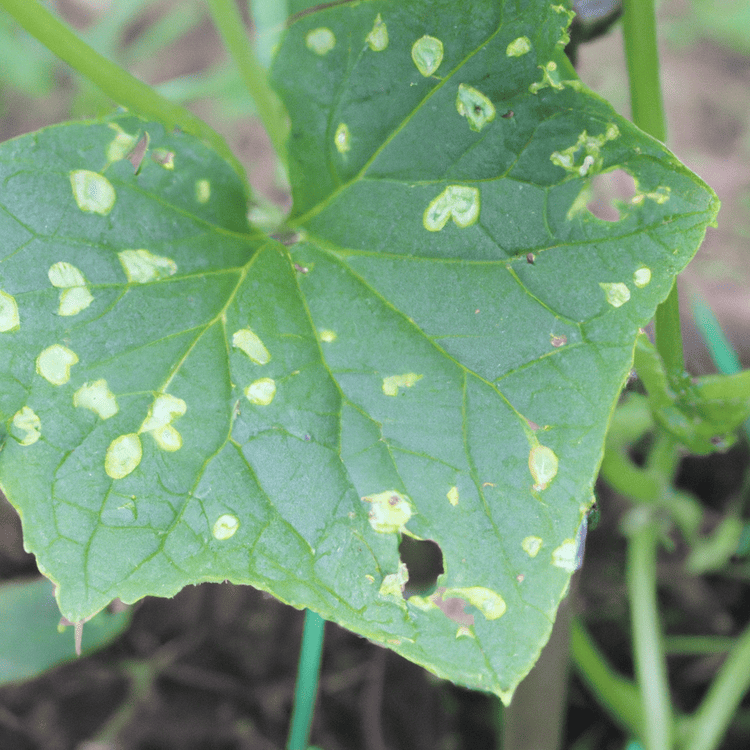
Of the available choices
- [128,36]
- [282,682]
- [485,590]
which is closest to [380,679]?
[282,682]

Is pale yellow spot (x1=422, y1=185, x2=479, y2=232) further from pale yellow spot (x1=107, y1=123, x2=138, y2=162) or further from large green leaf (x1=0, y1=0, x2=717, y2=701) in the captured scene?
pale yellow spot (x1=107, y1=123, x2=138, y2=162)

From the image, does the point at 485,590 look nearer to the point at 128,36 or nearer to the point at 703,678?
the point at 703,678

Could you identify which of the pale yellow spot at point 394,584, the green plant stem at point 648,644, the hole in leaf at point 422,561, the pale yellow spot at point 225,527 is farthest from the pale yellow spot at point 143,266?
the green plant stem at point 648,644

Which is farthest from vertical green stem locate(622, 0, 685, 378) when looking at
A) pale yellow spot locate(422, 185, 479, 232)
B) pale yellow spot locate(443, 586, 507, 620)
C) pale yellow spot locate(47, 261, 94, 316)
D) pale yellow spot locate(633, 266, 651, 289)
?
pale yellow spot locate(47, 261, 94, 316)

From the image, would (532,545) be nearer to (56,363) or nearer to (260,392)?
(260,392)

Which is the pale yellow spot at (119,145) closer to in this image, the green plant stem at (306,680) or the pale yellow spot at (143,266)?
the pale yellow spot at (143,266)

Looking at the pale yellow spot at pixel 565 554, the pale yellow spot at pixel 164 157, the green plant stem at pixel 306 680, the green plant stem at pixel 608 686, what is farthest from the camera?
the green plant stem at pixel 608 686

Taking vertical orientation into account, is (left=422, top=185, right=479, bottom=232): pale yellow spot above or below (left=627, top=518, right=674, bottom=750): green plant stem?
above

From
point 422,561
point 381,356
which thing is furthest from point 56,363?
point 422,561
